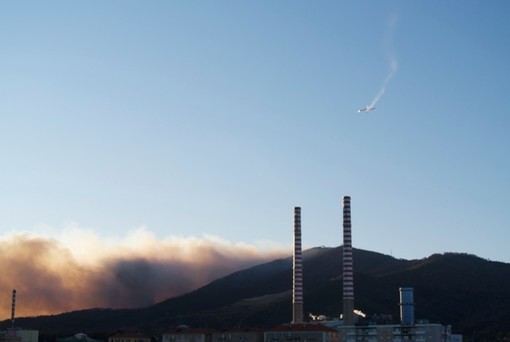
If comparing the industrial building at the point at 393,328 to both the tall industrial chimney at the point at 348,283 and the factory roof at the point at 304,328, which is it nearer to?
the tall industrial chimney at the point at 348,283

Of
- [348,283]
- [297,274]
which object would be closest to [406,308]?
[348,283]

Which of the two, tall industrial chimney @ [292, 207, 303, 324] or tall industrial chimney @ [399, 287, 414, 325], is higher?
tall industrial chimney @ [292, 207, 303, 324]

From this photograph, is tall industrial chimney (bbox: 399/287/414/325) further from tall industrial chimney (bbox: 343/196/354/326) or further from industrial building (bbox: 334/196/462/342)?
tall industrial chimney (bbox: 343/196/354/326)

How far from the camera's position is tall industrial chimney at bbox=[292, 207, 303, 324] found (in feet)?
586

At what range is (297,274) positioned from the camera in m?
181

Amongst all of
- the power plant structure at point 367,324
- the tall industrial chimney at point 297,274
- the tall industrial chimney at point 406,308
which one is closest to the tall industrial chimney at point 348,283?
the power plant structure at point 367,324

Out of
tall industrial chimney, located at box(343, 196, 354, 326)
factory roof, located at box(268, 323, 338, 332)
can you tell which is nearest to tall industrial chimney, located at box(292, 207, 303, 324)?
tall industrial chimney, located at box(343, 196, 354, 326)

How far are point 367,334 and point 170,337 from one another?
4296 cm

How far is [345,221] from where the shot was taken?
175 metres

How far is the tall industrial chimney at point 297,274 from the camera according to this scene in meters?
178

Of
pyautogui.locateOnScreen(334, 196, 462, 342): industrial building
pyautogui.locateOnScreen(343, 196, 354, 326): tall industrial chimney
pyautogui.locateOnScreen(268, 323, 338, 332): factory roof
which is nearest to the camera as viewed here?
pyautogui.locateOnScreen(334, 196, 462, 342): industrial building

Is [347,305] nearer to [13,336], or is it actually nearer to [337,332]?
[337,332]

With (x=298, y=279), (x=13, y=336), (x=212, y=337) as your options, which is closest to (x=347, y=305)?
(x=298, y=279)

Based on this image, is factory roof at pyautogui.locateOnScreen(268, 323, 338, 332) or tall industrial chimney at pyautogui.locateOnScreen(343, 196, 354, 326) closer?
factory roof at pyautogui.locateOnScreen(268, 323, 338, 332)
